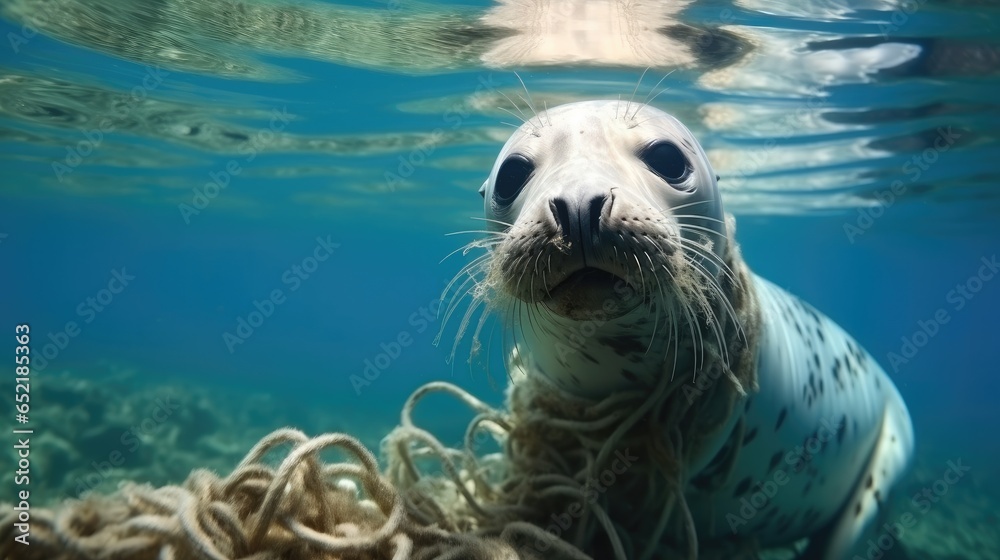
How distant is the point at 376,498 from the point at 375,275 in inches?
2528

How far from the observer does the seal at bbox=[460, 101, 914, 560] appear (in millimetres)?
1767

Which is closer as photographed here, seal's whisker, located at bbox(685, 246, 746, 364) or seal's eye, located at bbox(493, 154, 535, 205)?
seal's whisker, located at bbox(685, 246, 746, 364)

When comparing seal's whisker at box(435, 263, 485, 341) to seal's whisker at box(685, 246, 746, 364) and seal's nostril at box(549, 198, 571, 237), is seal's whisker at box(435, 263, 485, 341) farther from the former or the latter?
seal's whisker at box(685, 246, 746, 364)

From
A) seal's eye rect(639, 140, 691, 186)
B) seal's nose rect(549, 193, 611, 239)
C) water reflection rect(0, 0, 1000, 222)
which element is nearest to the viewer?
seal's nose rect(549, 193, 611, 239)

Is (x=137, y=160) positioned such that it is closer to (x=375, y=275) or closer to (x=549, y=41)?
(x=549, y=41)

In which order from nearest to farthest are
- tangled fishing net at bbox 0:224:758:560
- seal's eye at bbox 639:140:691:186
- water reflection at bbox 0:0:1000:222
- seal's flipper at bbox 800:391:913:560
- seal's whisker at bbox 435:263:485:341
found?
1. tangled fishing net at bbox 0:224:758:560
2. seal's whisker at bbox 435:263:485:341
3. seal's eye at bbox 639:140:691:186
4. seal's flipper at bbox 800:391:913:560
5. water reflection at bbox 0:0:1000:222

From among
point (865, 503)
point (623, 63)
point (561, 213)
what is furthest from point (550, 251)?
point (623, 63)

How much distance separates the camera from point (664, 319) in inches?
85.6

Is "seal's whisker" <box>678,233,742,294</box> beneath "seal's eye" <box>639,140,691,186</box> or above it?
beneath

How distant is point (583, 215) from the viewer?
1.66 metres

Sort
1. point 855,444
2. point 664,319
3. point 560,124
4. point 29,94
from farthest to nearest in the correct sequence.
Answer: point 29,94
point 855,444
point 560,124
point 664,319

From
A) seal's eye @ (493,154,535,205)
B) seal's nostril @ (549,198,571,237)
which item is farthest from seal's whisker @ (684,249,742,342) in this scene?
seal's eye @ (493,154,535,205)

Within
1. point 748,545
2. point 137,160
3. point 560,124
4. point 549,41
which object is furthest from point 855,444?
point 137,160

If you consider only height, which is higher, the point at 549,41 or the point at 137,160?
the point at 549,41
